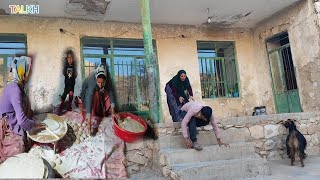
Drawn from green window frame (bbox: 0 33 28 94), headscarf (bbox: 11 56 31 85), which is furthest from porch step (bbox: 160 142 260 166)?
green window frame (bbox: 0 33 28 94)

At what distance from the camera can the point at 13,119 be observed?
4055 millimetres

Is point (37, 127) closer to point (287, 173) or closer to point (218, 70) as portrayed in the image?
point (287, 173)

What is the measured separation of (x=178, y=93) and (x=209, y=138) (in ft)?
4.09

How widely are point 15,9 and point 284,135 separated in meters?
6.64

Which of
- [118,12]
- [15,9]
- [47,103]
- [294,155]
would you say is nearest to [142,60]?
[118,12]

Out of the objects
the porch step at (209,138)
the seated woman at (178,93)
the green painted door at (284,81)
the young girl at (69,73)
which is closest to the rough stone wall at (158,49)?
the young girl at (69,73)

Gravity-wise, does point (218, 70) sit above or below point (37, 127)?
above

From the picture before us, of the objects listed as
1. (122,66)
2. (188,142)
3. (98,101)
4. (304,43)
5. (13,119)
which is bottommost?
(188,142)

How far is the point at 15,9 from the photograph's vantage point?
7164 mm

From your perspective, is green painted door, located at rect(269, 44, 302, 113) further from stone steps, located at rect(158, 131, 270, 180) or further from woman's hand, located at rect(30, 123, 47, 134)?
woman's hand, located at rect(30, 123, 47, 134)

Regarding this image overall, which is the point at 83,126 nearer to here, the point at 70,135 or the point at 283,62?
the point at 70,135

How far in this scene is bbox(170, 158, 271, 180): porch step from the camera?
4.06 m

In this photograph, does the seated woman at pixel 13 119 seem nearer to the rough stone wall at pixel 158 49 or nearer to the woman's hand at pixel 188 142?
the woman's hand at pixel 188 142

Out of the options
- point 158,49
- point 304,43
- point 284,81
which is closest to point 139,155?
point 158,49
